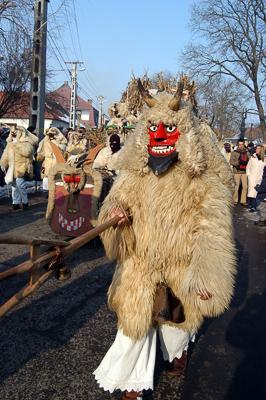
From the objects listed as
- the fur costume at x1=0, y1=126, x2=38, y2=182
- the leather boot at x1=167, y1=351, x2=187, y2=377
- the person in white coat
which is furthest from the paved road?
the person in white coat

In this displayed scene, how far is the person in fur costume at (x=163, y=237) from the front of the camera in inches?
96.7

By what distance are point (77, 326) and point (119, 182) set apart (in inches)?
64.6

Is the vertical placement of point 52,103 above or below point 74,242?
above

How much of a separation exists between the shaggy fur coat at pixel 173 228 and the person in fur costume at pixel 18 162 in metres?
6.87

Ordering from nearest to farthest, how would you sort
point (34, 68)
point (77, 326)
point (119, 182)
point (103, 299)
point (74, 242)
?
point (74, 242)
point (119, 182)
point (77, 326)
point (103, 299)
point (34, 68)

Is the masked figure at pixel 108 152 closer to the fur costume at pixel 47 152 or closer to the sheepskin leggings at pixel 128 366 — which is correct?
the fur costume at pixel 47 152

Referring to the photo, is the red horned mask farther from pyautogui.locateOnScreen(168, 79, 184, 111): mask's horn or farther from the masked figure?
the masked figure

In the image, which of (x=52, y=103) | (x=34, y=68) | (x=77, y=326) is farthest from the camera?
(x=52, y=103)

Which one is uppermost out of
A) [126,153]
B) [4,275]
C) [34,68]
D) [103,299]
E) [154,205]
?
[34,68]

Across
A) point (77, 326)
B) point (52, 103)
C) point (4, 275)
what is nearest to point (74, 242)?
point (4, 275)

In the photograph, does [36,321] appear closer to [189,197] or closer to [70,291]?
[70,291]

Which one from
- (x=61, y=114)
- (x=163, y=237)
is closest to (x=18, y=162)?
(x=163, y=237)

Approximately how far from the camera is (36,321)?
3760mm

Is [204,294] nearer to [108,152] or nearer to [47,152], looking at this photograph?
[108,152]
